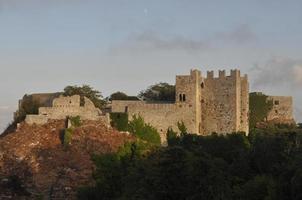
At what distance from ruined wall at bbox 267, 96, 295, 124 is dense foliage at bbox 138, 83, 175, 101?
29.1 ft

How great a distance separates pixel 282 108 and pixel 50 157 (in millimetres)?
21988

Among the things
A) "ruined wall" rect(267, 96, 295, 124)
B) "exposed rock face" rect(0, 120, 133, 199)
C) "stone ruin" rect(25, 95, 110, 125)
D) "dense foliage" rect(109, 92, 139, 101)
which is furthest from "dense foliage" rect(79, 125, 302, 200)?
"dense foliage" rect(109, 92, 139, 101)

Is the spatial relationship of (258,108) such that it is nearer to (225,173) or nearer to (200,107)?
(200,107)

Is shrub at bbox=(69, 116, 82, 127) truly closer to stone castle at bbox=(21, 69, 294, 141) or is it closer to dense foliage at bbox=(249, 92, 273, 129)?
stone castle at bbox=(21, 69, 294, 141)

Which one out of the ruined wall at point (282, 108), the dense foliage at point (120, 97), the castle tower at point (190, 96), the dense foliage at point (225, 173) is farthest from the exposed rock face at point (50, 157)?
the ruined wall at point (282, 108)

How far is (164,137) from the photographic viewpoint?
6625 cm

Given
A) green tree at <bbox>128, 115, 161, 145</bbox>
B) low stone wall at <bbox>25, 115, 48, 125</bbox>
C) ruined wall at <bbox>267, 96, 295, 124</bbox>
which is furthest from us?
ruined wall at <bbox>267, 96, 295, 124</bbox>

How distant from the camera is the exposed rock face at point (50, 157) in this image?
60.0 metres

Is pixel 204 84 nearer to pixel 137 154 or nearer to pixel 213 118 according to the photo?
pixel 213 118

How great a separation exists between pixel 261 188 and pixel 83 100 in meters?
31.4

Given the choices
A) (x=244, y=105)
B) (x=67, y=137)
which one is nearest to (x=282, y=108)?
(x=244, y=105)

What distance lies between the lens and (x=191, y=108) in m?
66.5

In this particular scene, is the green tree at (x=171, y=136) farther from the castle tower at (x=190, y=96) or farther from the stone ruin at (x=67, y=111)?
the stone ruin at (x=67, y=111)

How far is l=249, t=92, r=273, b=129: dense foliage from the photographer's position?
72562 millimetres
